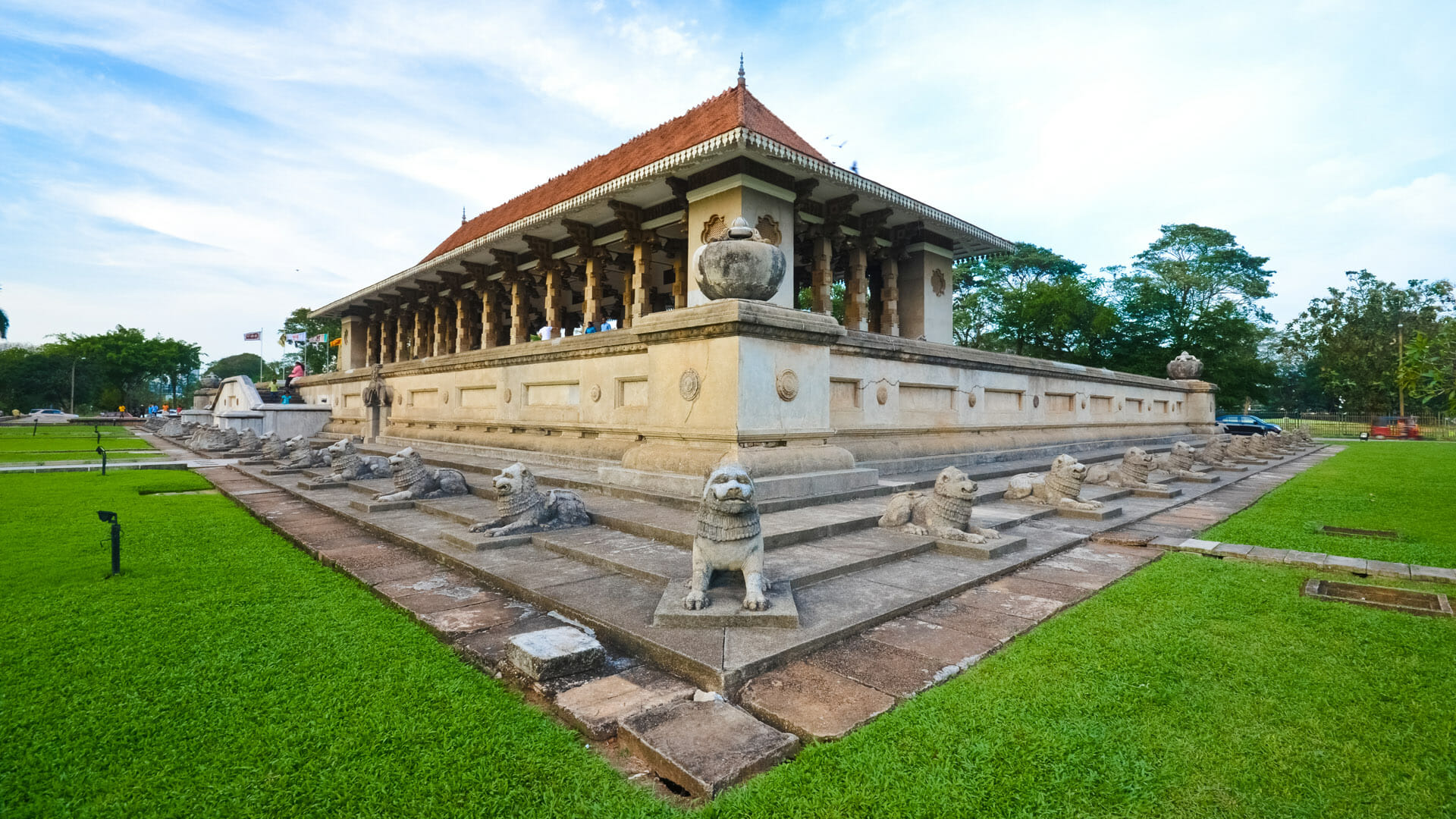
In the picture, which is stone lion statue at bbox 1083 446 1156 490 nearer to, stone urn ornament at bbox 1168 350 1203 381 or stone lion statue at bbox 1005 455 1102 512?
stone lion statue at bbox 1005 455 1102 512

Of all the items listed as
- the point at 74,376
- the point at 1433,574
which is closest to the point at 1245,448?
the point at 1433,574

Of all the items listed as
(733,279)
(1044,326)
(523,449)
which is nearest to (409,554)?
(733,279)

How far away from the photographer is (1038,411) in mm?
11469

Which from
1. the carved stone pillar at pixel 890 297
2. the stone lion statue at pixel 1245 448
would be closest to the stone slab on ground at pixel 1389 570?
the stone lion statue at pixel 1245 448

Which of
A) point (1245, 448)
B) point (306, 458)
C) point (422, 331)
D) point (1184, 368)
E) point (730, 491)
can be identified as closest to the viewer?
point (730, 491)

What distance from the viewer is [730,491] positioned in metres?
3.14

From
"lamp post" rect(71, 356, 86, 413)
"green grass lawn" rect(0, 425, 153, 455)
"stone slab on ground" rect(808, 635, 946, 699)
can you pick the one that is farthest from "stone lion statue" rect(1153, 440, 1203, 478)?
"lamp post" rect(71, 356, 86, 413)

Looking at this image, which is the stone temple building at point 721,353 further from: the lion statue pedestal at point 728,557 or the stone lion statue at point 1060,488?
the lion statue pedestal at point 728,557

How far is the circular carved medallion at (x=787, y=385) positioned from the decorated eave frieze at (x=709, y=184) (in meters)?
5.10

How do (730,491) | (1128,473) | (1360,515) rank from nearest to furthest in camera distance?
(730,491) → (1360,515) → (1128,473)

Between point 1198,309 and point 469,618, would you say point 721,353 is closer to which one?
point 469,618

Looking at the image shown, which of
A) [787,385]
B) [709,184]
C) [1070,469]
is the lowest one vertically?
[1070,469]

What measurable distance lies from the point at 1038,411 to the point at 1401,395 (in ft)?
125

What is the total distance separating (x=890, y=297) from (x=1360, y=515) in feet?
36.0
